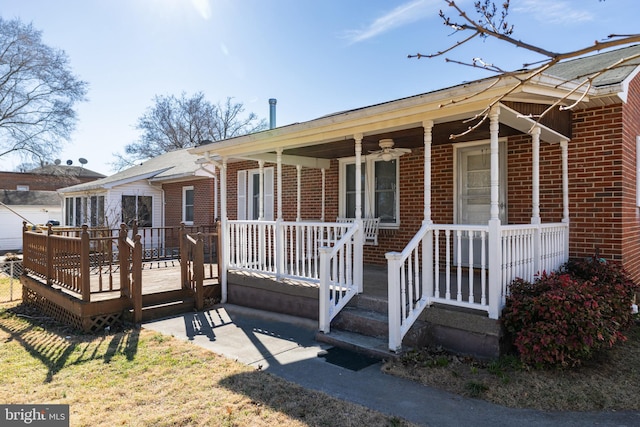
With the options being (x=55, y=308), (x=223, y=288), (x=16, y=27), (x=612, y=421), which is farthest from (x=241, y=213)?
(x=16, y=27)

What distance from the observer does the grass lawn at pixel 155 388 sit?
3.37 metres

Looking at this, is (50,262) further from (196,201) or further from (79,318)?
(196,201)

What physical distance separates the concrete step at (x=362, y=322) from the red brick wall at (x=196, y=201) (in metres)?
9.22

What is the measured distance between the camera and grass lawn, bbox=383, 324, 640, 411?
352cm

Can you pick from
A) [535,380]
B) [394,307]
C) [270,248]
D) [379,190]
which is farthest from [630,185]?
[270,248]

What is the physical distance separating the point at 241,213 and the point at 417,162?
5.82 metres

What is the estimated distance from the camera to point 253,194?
37.5 ft

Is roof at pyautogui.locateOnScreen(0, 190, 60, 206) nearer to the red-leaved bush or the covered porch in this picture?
the covered porch

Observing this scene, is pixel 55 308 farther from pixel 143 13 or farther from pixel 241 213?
pixel 143 13

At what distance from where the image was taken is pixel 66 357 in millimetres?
5035

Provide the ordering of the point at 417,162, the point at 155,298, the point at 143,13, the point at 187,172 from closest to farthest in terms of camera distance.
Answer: the point at 155,298, the point at 417,162, the point at 143,13, the point at 187,172

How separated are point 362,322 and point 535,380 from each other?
2057 mm

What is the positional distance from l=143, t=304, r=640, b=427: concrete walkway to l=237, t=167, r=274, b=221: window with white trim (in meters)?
4.54

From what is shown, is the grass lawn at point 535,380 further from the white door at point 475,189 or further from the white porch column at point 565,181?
the white door at point 475,189
